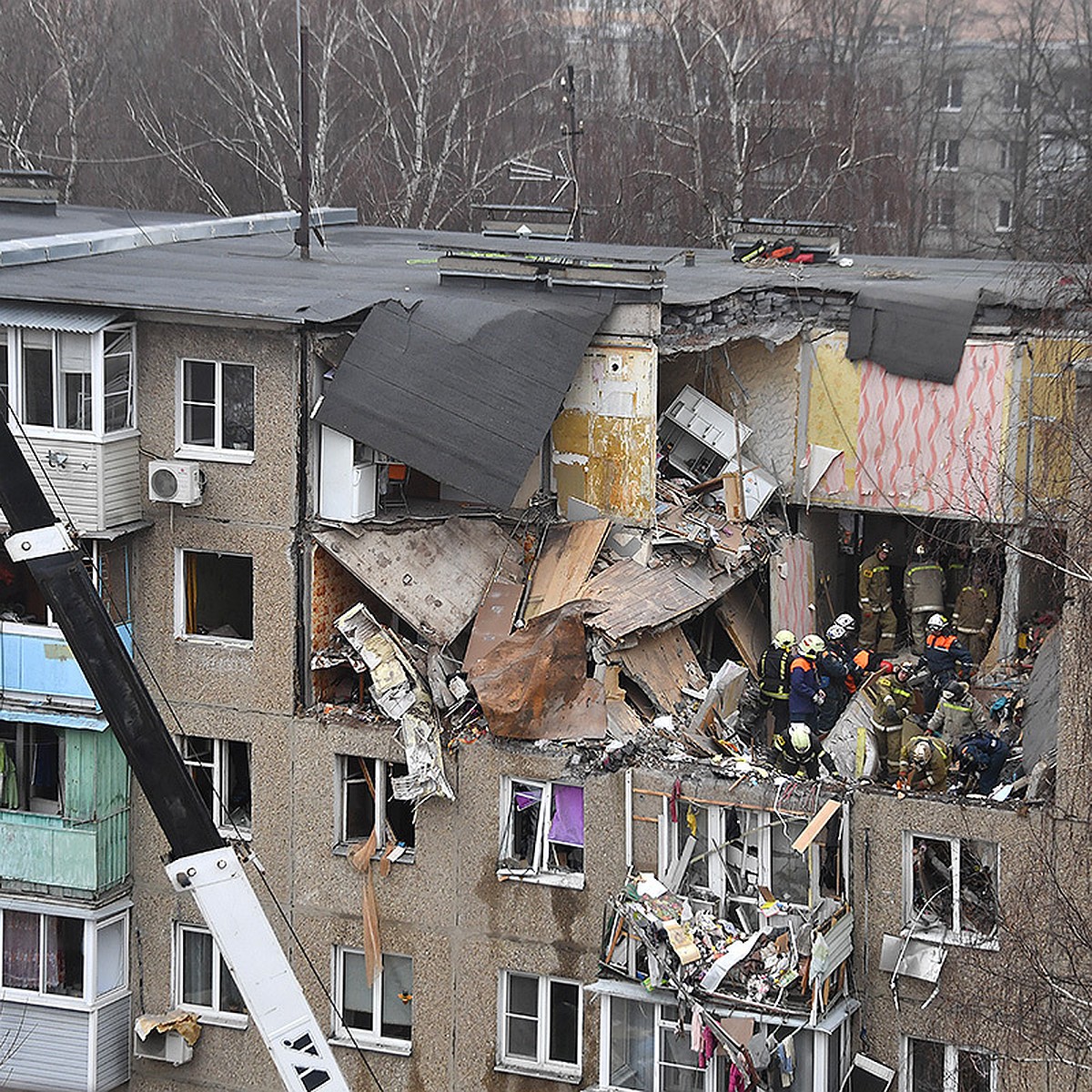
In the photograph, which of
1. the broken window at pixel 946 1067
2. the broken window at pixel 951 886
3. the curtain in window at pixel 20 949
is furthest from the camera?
the curtain in window at pixel 20 949

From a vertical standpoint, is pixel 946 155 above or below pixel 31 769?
above

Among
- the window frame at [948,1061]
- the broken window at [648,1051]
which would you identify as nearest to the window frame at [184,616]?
the broken window at [648,1051]

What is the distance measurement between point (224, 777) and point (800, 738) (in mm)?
6901

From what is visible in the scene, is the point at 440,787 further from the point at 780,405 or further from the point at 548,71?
the point at 548,71

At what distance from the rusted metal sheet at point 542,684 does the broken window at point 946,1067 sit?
4780 mm

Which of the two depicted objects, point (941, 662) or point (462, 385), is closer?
point (462, 385)

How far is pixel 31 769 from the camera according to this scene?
22.4m

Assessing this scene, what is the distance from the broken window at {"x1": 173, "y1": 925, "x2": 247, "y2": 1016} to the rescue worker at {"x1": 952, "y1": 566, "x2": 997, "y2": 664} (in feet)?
32.9

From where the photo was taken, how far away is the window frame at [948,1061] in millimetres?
19078

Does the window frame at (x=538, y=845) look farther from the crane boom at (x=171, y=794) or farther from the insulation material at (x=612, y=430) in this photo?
the crane boom at (x=171, y=794)

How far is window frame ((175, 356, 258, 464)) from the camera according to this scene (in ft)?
68.7

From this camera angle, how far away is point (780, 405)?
24547 mm

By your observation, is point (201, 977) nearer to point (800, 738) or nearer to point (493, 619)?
point (493, 619)

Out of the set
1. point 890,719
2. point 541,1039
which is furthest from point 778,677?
point 541,1039
